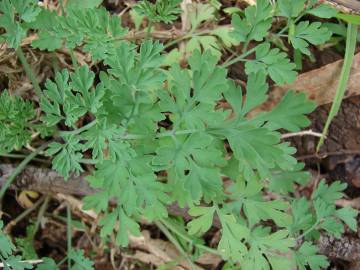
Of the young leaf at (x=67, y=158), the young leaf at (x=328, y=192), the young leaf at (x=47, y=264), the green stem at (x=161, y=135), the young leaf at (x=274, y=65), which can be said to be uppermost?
the young leaf at (x=274, y=65)

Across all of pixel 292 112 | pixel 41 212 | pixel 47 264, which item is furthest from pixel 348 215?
pixel 41 212

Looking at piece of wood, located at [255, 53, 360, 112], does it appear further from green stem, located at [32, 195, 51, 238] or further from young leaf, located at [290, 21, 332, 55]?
green stem, located at [32, 195, 51, 238]

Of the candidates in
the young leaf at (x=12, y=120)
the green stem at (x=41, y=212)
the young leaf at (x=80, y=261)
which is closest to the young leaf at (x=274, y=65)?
the young leaf at (x=12, y=120)

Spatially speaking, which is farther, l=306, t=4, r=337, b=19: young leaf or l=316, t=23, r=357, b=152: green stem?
l=316, t=23, r=357, b=152: green stem

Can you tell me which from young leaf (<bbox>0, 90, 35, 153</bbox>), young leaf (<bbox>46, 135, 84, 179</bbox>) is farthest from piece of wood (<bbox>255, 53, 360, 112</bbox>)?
young leaf (<bbox>0, 90, 35, 153</bbox>)

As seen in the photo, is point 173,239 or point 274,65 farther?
point 173,239

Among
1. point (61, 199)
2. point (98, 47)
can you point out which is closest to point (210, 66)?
point (98, 47)

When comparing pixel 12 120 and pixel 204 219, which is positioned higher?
pixel 12 120

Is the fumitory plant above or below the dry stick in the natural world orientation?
above

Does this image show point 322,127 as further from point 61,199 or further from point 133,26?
point 61,199

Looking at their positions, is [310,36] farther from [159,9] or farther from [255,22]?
[159,9]

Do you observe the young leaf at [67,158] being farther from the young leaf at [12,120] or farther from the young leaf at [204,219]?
the young leaf at [204,219]
